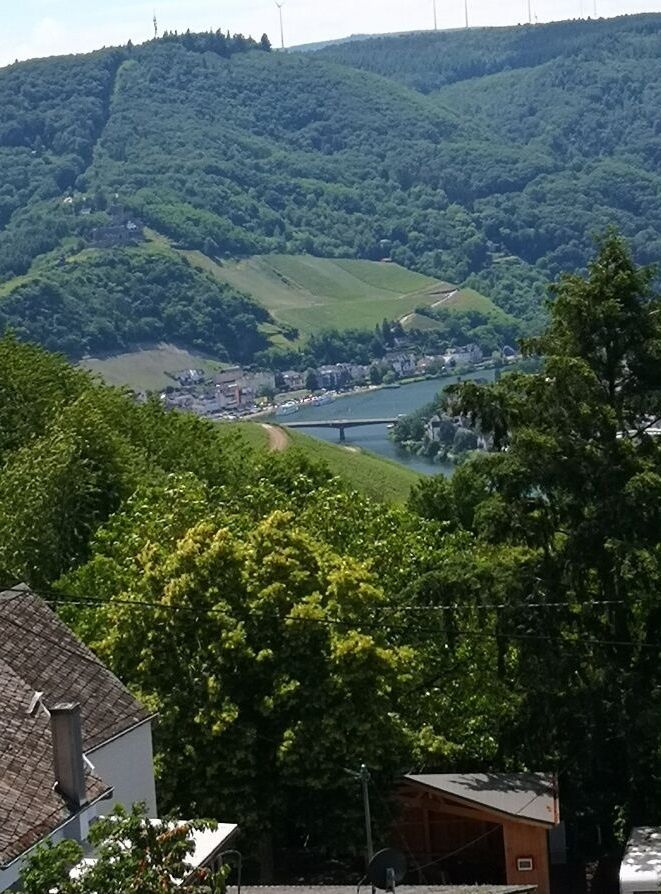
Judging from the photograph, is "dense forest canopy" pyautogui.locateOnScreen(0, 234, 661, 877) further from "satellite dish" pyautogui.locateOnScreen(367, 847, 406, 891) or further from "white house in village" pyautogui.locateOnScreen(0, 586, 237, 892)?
"satellite dish" pyautogui.locateOnScreen(367, 847, 406, 891)

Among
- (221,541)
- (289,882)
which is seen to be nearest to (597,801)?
(289,882)

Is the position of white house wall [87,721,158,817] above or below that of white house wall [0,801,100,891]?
below

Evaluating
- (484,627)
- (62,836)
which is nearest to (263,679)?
(484,627)

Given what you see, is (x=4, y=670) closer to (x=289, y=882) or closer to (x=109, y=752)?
(x=109, y=752)

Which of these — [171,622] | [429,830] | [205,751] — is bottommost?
[429,830]

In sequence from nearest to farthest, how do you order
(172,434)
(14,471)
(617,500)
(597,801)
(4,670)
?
(4,670), (617,500), (597,801), (14,471), (172,434)

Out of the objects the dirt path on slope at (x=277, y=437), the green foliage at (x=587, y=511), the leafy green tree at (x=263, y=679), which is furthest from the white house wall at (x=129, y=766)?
the dirt path on slope at (x=277, y=437)

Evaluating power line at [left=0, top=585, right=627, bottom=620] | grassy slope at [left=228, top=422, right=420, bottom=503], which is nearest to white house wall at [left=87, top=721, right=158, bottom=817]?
power line at [left=0, top=585, right=627, bottom=620]
